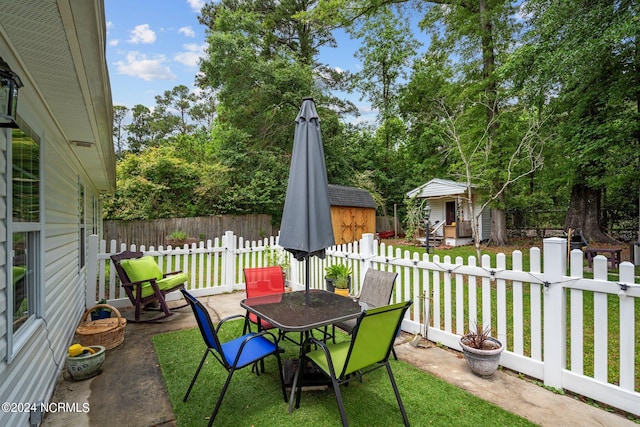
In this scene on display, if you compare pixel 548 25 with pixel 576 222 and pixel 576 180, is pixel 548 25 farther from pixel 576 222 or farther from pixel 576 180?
pixel 576 222

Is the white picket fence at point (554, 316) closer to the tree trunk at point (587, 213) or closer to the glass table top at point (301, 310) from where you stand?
the glass table top at point (301, 310)

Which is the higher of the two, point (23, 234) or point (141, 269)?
point (23, 234)

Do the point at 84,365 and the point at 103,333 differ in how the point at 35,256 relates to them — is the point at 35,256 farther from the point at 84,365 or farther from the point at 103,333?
the point at 103,333

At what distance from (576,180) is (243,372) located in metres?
12.2

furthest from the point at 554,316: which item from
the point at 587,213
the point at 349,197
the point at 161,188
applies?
the point at 161,188

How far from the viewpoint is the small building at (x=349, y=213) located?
12.9m

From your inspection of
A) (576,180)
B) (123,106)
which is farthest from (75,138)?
(123,106)

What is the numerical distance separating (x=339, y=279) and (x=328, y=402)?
2461 mm

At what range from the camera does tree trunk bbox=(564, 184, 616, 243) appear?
10766mm

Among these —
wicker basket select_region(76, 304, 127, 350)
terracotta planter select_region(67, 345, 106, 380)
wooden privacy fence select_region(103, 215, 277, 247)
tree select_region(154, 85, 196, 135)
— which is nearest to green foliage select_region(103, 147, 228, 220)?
wooden privacy fence select_region(103, 215, 277, 247)

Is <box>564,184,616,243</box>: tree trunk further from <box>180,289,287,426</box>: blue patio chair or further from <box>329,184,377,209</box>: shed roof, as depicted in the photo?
<box>180,289,287,426</box>: blue patio chair

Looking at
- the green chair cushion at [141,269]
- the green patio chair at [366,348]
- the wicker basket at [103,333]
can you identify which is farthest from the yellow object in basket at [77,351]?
the green patio chair at [366,348]

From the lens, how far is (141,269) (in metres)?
4.89

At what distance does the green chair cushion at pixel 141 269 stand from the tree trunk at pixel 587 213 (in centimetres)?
1327
